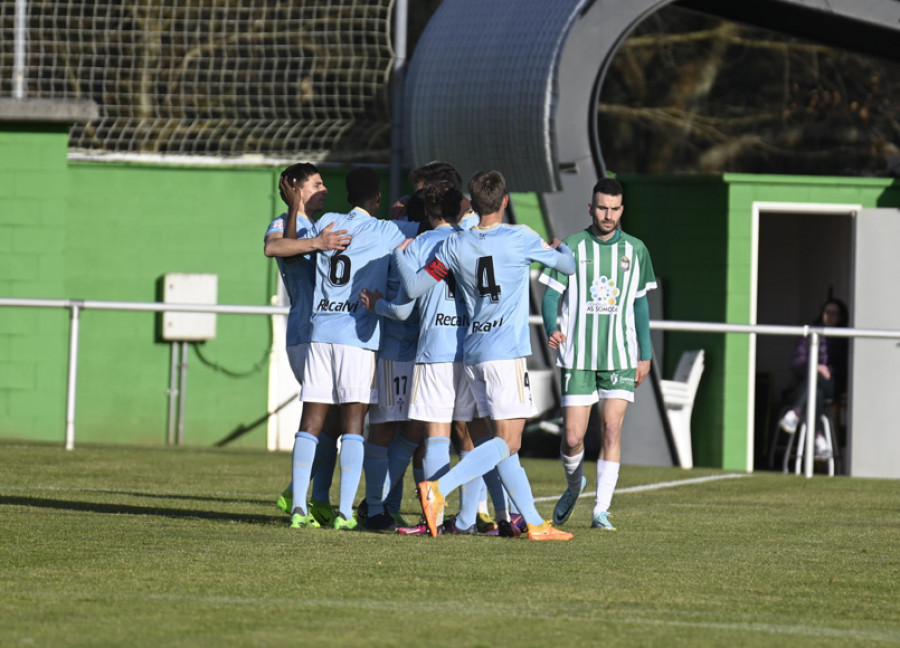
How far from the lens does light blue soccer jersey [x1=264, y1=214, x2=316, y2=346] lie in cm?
786

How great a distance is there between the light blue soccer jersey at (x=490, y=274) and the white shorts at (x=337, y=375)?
58 centimetres

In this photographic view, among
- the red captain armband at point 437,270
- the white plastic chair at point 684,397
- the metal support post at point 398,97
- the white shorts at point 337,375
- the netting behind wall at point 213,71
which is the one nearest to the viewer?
the red captain armband at point 437,270

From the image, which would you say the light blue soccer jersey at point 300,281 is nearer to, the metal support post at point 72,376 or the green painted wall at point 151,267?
the metal support post at point 72,376

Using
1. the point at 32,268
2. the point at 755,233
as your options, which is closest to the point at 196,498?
the point at 32,268

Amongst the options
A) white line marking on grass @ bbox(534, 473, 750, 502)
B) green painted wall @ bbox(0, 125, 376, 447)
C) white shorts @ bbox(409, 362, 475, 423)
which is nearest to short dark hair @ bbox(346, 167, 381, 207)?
white shorts @ bbox(409, 362, 475, 423)

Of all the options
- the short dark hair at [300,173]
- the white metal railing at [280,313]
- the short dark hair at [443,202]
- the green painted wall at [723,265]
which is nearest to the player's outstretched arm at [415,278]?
the short dark hair at [443,202]

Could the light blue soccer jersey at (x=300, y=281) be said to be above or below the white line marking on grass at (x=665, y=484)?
above

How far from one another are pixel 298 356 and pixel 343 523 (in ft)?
2.92

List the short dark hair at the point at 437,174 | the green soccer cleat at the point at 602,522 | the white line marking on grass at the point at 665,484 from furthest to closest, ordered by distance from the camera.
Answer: the white line marking on grass at the point at 665,484, the green soccer cleat at the point at 602,522, the short dark hair at the point at 437,174

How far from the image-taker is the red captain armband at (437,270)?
7301 millimetres

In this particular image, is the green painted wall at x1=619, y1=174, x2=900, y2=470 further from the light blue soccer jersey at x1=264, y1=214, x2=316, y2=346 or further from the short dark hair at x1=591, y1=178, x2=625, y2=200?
the light blue soccer jersey at x1=264, y1=214, x2=316, y2=346

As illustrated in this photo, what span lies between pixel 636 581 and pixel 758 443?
1152 cm

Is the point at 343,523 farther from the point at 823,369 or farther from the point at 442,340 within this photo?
the point at 823,369

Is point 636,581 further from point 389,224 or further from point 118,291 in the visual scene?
point 118,291
